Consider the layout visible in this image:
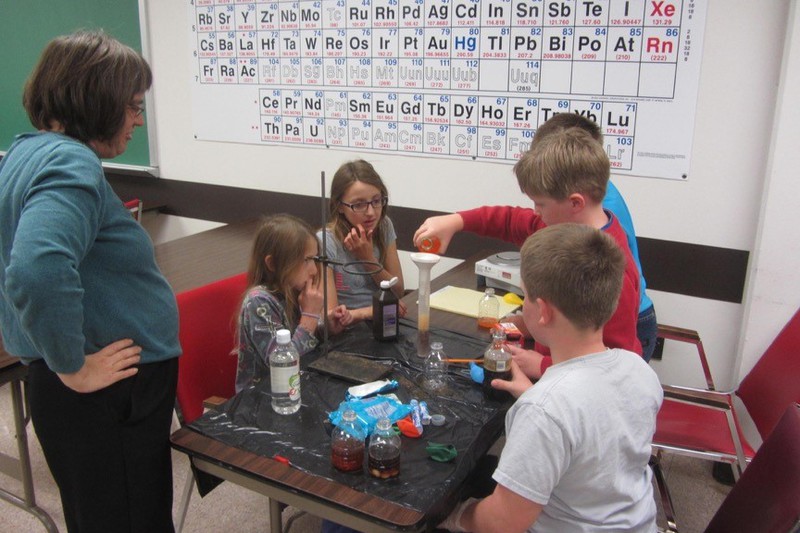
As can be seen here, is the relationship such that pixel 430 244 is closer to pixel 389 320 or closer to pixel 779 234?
pixel 389 320

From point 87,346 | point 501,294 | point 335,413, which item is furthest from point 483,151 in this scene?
point 87,346

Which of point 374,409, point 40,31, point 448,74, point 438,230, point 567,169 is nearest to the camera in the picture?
point 374,409

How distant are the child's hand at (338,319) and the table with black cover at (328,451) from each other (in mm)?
283

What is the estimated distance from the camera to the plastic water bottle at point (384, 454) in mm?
1113

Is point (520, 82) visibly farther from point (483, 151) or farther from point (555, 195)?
point (555, 195)

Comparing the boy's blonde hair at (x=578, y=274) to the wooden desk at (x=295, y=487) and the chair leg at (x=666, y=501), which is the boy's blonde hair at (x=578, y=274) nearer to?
the wooden desk at (x=295, y=487)

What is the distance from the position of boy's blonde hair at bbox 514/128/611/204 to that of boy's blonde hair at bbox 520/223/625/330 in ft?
1.17

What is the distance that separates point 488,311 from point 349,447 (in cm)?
95

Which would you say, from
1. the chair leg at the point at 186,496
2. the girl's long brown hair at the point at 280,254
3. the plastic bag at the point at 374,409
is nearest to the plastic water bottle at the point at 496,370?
the plastic bag at the point at 374,409

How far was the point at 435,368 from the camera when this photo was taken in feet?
5.07

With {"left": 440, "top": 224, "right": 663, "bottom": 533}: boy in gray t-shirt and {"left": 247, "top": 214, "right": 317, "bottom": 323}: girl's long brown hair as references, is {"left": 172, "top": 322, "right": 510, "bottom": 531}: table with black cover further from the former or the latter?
{"left": 247, "top": 214, "right": 317, "bottom": 323}: girl's long brown hair

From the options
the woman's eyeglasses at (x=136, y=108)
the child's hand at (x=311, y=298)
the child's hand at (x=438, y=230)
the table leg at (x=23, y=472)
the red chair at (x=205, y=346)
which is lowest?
the table leg at (x=23, y=472)

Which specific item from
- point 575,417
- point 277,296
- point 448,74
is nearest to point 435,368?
point 277,296

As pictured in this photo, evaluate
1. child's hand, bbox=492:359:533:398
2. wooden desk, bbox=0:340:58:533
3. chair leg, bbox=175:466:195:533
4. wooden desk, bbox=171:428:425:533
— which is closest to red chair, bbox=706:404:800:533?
child's hand, bbox=492:359:533:398
